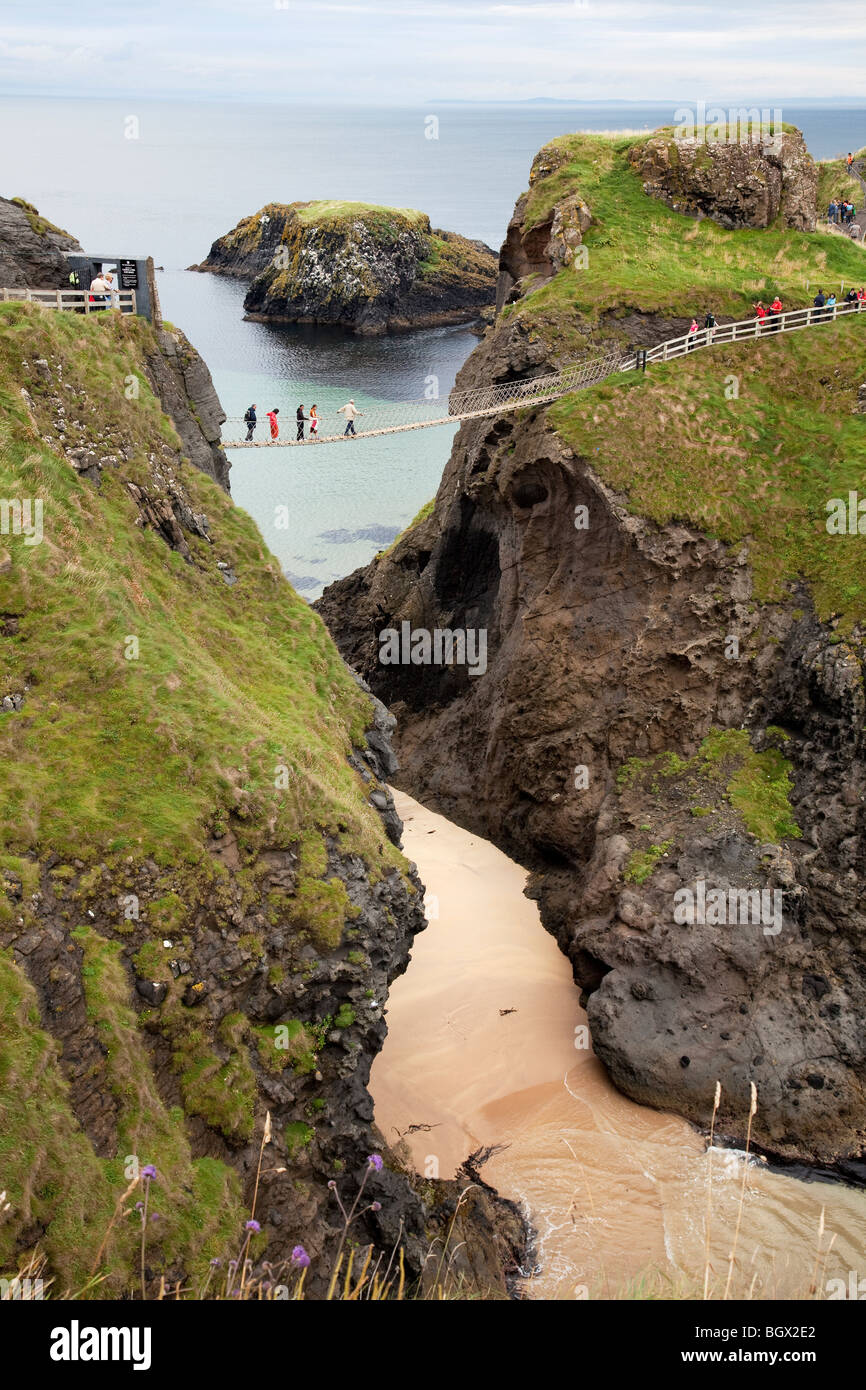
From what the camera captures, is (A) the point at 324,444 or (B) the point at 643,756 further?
Result: (A) the point at 324,444

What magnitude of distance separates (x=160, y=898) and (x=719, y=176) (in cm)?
3540

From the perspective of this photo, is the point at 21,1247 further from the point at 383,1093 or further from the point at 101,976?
the point at 383,1093

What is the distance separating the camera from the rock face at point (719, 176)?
3966 centimetres

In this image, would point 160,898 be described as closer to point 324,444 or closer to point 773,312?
point 773,312

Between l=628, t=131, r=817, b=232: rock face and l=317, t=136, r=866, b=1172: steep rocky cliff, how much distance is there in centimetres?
224

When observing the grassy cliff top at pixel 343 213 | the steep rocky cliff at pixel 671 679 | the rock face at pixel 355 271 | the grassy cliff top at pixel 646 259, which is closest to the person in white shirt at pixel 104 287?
the steep rocky cliff at pixel 671 679

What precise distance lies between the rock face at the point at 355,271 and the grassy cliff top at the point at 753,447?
190ft

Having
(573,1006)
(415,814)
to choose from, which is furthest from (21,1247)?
(415,814)

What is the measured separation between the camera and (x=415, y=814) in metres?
34.2

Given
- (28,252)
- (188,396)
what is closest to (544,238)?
(188,396)

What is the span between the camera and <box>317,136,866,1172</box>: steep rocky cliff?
80.0ft

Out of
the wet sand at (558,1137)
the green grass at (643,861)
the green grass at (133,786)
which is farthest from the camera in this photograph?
the green grass at (643,861)

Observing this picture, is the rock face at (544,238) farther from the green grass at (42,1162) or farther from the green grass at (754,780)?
the green grass at (42,1162)

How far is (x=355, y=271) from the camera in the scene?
285ft
